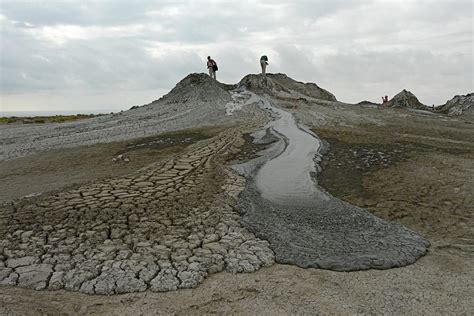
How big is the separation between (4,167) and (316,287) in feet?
30.4

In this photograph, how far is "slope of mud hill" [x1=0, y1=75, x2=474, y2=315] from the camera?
4219 mm

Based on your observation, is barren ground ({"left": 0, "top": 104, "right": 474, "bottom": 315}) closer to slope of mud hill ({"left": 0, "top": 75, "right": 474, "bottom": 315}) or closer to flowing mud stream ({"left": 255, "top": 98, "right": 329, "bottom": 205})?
slope of mud hill ({"left": 0, "top": 75, "right": 474, "bottom": 315})

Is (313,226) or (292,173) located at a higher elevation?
(292,173)

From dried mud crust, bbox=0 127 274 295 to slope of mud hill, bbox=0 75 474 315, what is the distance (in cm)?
2

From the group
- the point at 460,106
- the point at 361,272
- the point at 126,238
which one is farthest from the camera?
the point at 460,106

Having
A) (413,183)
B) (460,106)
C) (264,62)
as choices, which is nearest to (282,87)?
(264,62)

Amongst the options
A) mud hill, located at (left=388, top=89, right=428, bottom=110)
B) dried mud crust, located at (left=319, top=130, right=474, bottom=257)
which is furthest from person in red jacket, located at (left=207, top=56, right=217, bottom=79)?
dried mud crust, located at (left=319, top=130, right=474, bottom=257)

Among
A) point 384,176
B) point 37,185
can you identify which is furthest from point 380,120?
point 37,185

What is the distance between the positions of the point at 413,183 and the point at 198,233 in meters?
4.65

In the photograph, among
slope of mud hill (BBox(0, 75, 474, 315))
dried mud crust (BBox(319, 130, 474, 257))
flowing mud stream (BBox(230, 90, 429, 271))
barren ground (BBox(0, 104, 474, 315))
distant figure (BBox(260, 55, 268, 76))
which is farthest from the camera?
distant figure (BBox(260, 55, 268, 76))

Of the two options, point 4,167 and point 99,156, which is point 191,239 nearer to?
point 99,156

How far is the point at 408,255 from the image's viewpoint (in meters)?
5.21

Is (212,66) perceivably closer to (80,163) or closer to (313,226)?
(80,163)

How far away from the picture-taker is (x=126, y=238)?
546 centimetres
